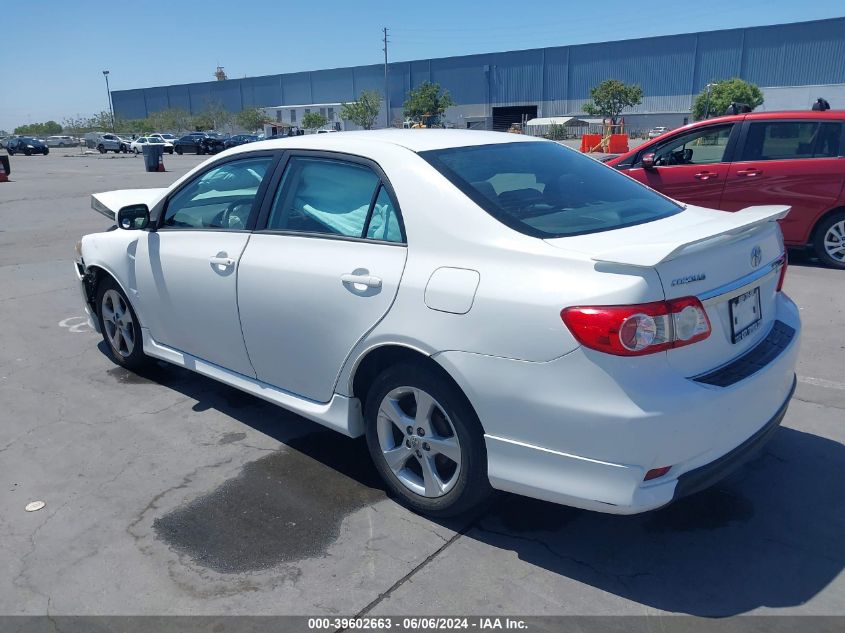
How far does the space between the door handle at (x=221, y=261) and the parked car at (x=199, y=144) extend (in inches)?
1930

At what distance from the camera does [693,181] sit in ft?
28.2

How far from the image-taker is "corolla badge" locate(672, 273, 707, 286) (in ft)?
8.54

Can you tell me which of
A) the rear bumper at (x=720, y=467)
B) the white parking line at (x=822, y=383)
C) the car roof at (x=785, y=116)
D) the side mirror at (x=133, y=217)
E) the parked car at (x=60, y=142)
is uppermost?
the car roof at (x=785, y=116)

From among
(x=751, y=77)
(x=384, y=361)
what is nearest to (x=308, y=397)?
(x=384, y=361)

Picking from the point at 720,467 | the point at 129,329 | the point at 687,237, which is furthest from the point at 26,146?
the point at 720,467

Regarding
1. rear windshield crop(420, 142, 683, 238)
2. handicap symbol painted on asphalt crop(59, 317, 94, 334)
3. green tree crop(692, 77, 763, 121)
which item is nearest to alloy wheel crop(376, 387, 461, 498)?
rear windshield crop(420, 142, 683, 238)

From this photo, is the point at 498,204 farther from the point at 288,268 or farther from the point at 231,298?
the point at 231,298

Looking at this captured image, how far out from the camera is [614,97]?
211 feet

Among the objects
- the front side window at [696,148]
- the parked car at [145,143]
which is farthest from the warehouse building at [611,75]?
the front side window at [696,148]

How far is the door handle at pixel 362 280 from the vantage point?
125 inches

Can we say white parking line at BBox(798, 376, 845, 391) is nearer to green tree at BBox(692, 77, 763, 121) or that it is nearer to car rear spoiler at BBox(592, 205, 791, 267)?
car rear spoiler at BBox(592, 205, 791, 267)

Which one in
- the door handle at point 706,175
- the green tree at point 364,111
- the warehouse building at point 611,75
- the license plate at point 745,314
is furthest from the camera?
the green tree at point 364,111

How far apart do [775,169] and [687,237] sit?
242 inches

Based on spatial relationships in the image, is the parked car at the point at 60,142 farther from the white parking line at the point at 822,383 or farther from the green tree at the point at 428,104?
the white parking line at the point at 822,383
